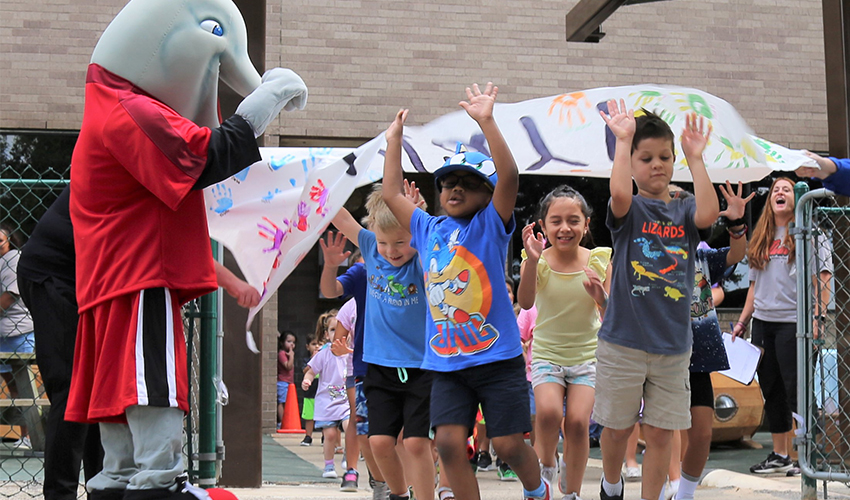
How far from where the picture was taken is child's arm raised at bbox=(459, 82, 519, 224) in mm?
3906

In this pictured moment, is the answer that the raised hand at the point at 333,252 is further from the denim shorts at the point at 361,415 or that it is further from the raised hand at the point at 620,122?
the raised hand at the point at 620,122

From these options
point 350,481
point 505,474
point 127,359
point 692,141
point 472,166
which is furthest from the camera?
point 505,474

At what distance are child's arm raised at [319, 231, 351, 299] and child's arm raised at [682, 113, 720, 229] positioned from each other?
1.86 m

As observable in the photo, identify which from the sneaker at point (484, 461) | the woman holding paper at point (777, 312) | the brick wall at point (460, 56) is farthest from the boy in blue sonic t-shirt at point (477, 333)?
the brick wall at point (460, 56)

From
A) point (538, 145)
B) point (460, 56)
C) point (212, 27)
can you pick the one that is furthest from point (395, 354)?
point (460, 56)

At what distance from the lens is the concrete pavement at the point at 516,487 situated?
18.8 ft

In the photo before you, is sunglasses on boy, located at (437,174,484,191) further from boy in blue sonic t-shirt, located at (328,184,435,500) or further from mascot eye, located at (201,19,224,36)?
mascot eye, located at (201,19,224,36)

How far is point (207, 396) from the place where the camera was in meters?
4.85

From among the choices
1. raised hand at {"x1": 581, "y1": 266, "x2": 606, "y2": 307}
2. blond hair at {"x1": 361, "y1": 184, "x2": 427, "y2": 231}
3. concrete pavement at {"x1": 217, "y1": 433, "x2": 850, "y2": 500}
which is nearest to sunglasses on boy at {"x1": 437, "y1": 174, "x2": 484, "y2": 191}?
blond hair at {"x1": 361, "y1": 184, "x2": 427, "y2": 231}

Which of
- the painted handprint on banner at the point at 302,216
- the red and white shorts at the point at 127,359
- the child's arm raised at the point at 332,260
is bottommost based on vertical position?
the red and white shorts at the point at 127,359

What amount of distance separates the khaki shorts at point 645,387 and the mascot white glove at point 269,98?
6.61 feet

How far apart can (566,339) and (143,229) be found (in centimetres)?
290

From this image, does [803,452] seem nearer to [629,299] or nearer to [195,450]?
[629,299]

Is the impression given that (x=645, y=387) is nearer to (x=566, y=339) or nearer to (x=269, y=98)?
(x=566, y=339)
